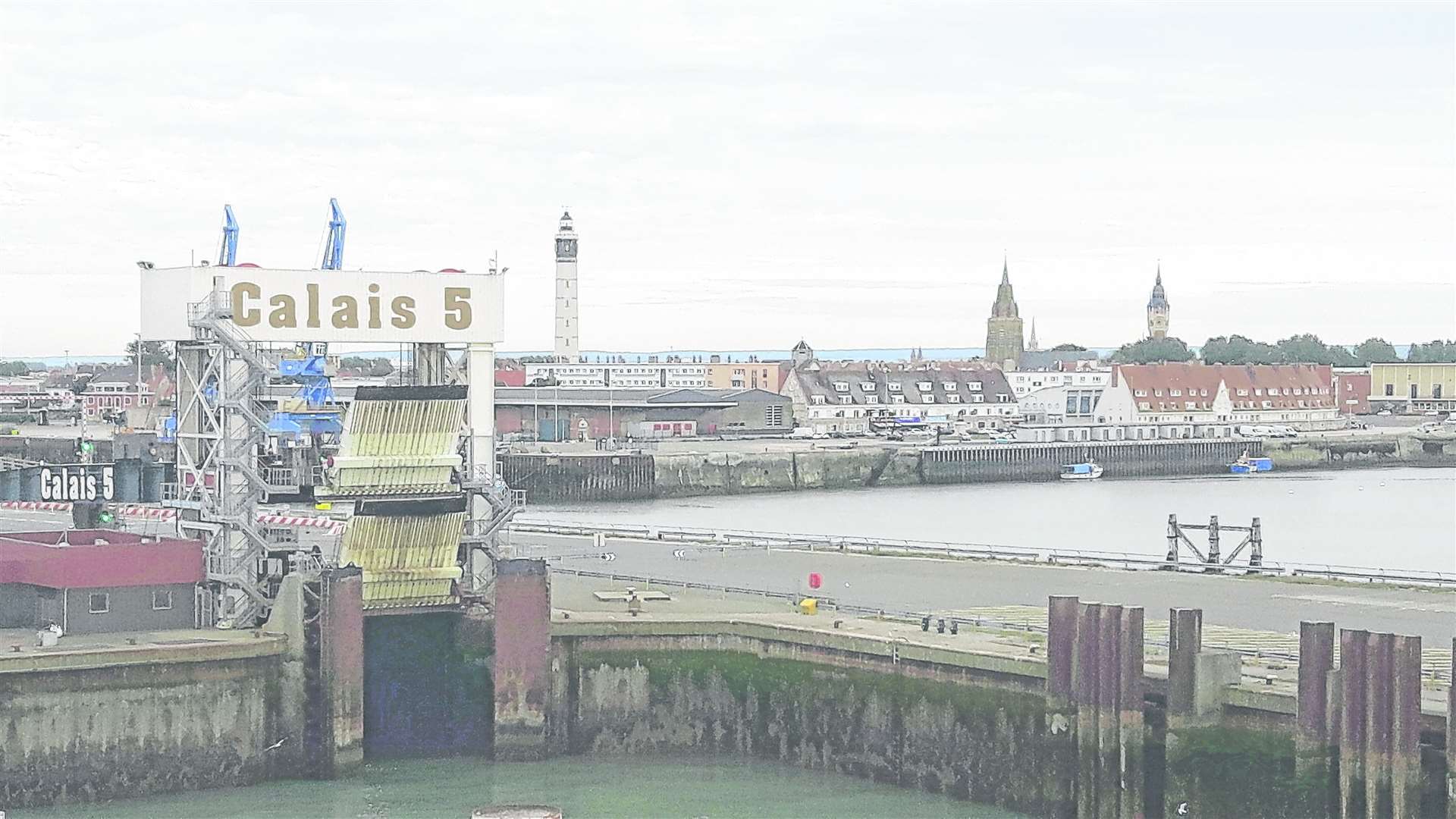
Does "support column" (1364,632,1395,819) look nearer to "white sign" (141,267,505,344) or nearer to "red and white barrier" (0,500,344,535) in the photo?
"white sign" (141,267,505,344)

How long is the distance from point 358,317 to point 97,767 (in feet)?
35.6

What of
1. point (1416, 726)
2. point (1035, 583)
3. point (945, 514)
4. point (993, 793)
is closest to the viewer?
point (1416, 726)

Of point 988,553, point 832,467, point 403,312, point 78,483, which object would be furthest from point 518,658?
point 832,467

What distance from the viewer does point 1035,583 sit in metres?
54.3

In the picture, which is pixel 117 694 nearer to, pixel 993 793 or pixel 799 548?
pixel 993 793

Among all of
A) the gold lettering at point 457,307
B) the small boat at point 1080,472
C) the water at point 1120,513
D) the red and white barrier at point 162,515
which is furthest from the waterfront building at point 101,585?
the small boat at point 1080,472

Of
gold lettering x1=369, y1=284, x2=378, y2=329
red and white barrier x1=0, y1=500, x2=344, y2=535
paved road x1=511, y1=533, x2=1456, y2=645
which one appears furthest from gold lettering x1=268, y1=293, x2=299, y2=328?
paved road x1=511, y1=533, x2=1456, y2=645

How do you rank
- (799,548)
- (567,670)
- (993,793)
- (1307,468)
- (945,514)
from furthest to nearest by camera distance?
(1307,468), (945,514), (799,548), (567,670), (993,793)

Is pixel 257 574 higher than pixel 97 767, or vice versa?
pixel 257 574

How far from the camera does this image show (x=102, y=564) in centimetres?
4359

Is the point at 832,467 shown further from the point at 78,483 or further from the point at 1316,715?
the point at 1316,715

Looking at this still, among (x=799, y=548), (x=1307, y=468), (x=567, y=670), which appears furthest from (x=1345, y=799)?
(x=1307, y=468)

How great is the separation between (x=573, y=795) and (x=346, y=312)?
11693mm

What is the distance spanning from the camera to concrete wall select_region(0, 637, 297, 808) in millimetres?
39375
